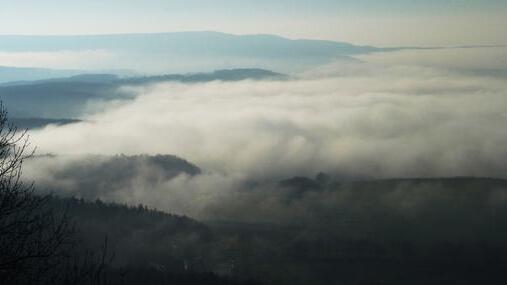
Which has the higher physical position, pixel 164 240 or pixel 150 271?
pixel 150 271

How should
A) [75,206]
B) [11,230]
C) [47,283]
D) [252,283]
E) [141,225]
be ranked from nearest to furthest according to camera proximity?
[11,230] < [47,283] < [252,283] < [75,206] < [141,225]

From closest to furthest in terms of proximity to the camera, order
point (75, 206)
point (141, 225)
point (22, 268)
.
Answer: point (22, 268)
point (75, 206)
point (141, 225)

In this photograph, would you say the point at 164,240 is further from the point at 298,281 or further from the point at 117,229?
the point at 298,281

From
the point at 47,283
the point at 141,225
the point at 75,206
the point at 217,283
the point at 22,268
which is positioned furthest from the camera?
the point at 141,225

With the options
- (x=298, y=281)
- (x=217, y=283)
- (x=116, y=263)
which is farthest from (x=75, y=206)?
(x=298, y=281)

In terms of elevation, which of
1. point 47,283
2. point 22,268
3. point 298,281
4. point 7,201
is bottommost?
point 298,281

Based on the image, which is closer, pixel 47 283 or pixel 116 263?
pixel 47 283

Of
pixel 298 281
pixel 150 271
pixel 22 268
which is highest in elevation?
pixel 22 268

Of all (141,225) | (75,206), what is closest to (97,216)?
(75,206)

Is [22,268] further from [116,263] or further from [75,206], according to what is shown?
[75,206]
